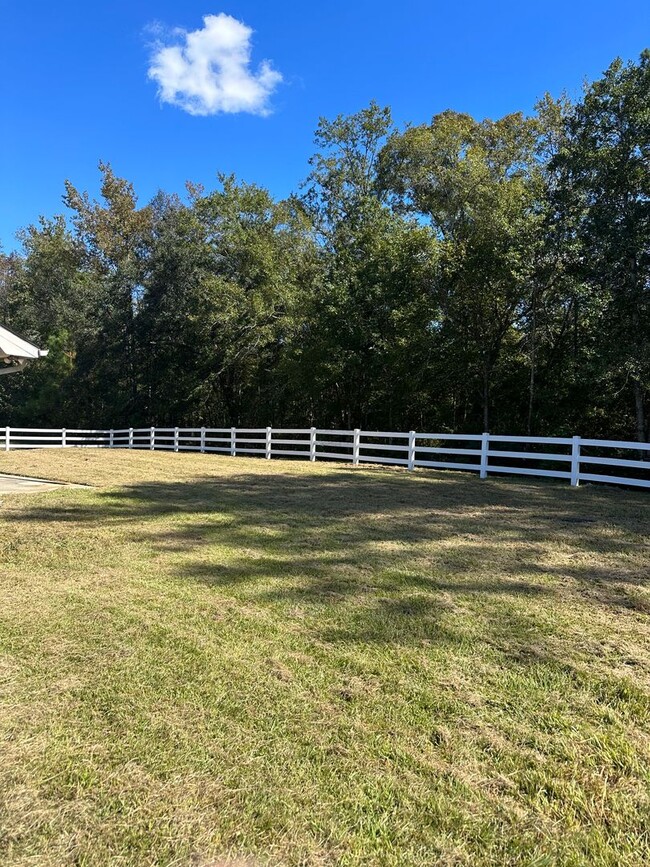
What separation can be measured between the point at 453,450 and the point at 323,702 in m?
9.66

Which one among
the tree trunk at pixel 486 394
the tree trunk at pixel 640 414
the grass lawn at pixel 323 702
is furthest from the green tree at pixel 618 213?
the grass lawn at pixel 323 702

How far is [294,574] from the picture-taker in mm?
4500

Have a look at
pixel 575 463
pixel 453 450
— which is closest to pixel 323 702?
pixel 575 463

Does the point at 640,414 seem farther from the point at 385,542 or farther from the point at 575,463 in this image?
the point at 385,542

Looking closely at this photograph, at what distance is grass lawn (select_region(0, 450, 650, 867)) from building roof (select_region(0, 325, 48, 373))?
6.92 ft

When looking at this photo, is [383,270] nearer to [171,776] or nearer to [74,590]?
[74,590]

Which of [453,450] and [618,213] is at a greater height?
[618,213]

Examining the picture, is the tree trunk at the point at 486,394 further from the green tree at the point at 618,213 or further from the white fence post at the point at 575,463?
the white fence post at the point at 575,463

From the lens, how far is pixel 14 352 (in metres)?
6.12

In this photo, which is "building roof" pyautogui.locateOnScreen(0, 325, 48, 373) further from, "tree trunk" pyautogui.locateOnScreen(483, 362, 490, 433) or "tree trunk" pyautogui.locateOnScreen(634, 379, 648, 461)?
"tree trunk" pyautogui.locateOnScreen(634, 379, 648, 461)

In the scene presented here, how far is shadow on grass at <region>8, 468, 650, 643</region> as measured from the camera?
13.1ft

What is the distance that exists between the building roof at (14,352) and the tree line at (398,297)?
14.2m

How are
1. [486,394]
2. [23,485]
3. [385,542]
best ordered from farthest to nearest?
[486,394] < [23,485] < [385,542]

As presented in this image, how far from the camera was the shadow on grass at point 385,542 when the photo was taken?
3984 mm
